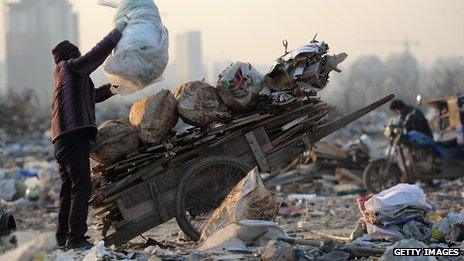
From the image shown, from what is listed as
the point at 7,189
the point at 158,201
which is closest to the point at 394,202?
the point at 158,201

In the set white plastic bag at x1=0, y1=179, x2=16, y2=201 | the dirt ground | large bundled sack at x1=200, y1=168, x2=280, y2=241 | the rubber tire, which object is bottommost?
the rubber tire

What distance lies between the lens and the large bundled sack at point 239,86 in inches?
266

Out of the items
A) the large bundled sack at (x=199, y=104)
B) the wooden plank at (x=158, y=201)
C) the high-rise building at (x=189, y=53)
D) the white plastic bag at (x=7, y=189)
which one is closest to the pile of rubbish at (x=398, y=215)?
the large bundled sack at (x=199, y=104)

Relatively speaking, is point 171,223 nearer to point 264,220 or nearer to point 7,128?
point 264,220

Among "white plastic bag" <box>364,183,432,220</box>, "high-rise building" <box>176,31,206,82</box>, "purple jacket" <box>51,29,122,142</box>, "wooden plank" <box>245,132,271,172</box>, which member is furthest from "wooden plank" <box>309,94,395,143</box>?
"high-rise building" <box>176,31,206,82</box>

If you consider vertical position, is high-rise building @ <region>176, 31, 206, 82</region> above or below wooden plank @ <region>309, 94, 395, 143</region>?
below

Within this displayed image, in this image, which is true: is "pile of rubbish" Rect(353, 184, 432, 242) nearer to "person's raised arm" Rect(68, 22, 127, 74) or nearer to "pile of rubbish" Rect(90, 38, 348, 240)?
"pile of rubbish" Rect(90, 38, 348, 240)

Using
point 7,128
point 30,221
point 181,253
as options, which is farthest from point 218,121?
point 7,128

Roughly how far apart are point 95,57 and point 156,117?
2.49 ft

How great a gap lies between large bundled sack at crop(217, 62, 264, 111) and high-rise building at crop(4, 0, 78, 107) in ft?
284

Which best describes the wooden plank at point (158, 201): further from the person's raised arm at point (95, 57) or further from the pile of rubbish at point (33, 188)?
the pile of rubbish at point (33, 188)

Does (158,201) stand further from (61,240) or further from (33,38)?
(33,38)

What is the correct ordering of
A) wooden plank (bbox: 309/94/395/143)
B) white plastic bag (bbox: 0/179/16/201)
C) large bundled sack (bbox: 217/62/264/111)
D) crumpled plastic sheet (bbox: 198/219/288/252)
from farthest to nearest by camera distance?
1. white plastic bag (bbox: 0/179/16/201)
2. wooden plank (bbox: 309/94/395/143)
3. large bundled sack (bbox: 217/62/264/111)
4. crumpled plastic sheet (bbox: 198/219/288/252)

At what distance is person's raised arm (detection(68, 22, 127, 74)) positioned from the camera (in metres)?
6.30
